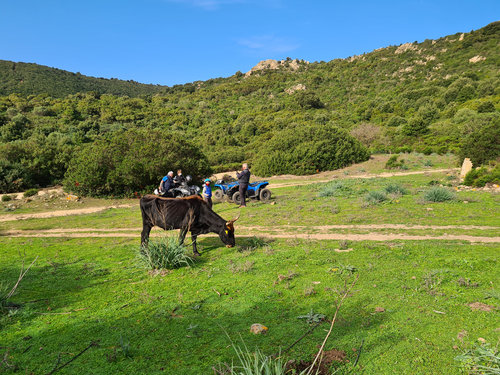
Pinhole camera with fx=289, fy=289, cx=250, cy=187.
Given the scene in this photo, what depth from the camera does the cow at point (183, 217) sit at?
735cm

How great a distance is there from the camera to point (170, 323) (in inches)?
169

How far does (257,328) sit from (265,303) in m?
A: 0.89

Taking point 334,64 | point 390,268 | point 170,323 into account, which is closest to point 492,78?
point 334,64

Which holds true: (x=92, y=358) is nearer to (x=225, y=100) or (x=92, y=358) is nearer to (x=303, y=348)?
(x=303, y=348)

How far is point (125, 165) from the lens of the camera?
22.0m

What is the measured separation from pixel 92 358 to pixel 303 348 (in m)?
2.57

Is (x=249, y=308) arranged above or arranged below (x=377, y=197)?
below

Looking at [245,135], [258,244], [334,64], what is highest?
[334,64]

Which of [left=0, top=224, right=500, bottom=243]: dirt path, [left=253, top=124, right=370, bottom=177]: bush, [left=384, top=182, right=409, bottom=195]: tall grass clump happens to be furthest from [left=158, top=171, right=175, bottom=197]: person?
[left=253, top=124, right=370, bottom=177]: bush

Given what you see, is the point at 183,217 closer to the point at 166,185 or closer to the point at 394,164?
the point at 166,185

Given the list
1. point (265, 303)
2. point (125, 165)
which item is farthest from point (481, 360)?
A: point (125, 165)

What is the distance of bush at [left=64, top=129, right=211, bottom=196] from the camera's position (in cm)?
2211

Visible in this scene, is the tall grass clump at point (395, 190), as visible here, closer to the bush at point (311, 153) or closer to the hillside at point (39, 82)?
the bush at point (311, 153)

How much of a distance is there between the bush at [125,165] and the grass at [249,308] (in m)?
15.1
